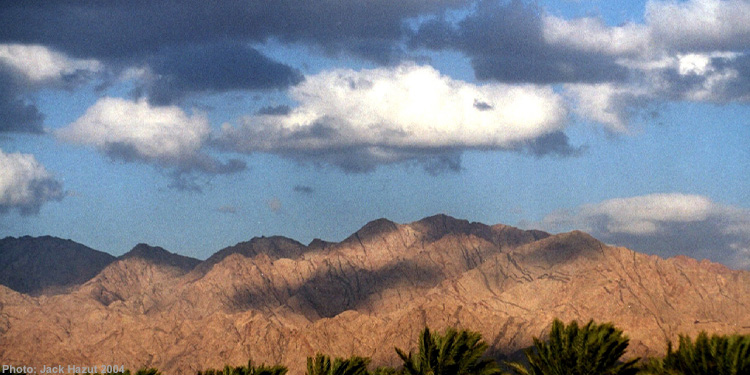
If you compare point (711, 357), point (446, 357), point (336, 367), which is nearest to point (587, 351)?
point (711, 357)

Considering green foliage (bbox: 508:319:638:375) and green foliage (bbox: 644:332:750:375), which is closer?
green foliage (bbox: 644:332:750:375)

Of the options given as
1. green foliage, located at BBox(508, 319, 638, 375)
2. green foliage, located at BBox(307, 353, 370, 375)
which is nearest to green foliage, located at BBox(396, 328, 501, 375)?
green foliage, located at BBox(307, 353, 370, 375)

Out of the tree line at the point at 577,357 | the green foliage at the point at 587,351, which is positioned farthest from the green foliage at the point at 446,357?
the green foliage at the point at 587,351

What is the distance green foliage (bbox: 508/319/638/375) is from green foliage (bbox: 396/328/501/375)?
20.1 ft

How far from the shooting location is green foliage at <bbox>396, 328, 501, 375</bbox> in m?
47.8

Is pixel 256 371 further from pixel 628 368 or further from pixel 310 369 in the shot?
pixel 628 368

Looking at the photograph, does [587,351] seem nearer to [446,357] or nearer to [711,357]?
[711,357]

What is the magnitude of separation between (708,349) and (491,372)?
42.5 ft

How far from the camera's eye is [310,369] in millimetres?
51656

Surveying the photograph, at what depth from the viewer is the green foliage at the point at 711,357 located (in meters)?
35.3

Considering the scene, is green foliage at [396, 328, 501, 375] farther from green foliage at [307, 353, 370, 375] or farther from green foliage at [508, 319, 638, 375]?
green foliage at [508, 319, 638, 375]

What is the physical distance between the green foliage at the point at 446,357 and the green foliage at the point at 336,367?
16.8 ft

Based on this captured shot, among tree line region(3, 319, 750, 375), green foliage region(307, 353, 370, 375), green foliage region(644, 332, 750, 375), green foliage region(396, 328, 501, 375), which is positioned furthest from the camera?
green foliage region(307, 353, 370, 375)

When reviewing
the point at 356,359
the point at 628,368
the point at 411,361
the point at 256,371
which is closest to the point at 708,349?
the point at 628,368
